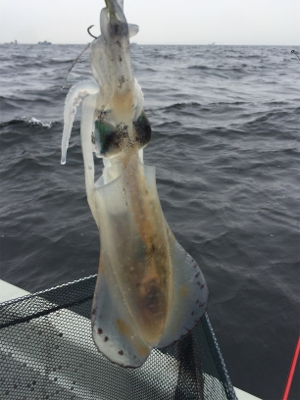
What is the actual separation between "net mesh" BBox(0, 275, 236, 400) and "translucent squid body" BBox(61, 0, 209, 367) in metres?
1.02

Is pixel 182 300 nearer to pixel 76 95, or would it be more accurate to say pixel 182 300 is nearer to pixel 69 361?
pixel 76 95

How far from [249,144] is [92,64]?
30.5 ft

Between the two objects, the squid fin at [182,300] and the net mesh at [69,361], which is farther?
the net mesh at [69,361]

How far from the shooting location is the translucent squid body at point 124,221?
1.20 m

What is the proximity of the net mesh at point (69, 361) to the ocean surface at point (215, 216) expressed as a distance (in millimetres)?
1442

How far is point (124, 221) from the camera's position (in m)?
1.27

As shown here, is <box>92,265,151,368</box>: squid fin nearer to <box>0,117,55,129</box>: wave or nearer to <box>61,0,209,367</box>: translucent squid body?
<box>61,0,209,367</box>: translucent squid body

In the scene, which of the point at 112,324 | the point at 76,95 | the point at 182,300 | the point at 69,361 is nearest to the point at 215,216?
the point at 69,361

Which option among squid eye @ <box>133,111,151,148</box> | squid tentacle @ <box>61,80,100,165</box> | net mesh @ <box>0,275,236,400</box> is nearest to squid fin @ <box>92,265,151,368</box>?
squid eye @ <box>133,111,151,148</box>

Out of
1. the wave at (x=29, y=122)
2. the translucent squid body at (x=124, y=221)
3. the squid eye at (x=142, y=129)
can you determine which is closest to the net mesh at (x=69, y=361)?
the translucent squid body at (x=124, y=221)

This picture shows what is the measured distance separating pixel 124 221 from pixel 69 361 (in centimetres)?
186

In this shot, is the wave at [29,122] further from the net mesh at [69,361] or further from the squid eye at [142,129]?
the squid eye at [142,129]

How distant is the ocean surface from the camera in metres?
4.04

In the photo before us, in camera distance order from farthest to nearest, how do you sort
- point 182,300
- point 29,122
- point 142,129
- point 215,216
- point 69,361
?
1. point 29,122
2. point 215,216
3. point 69,361
4. point 182,300
5. point 142,129
